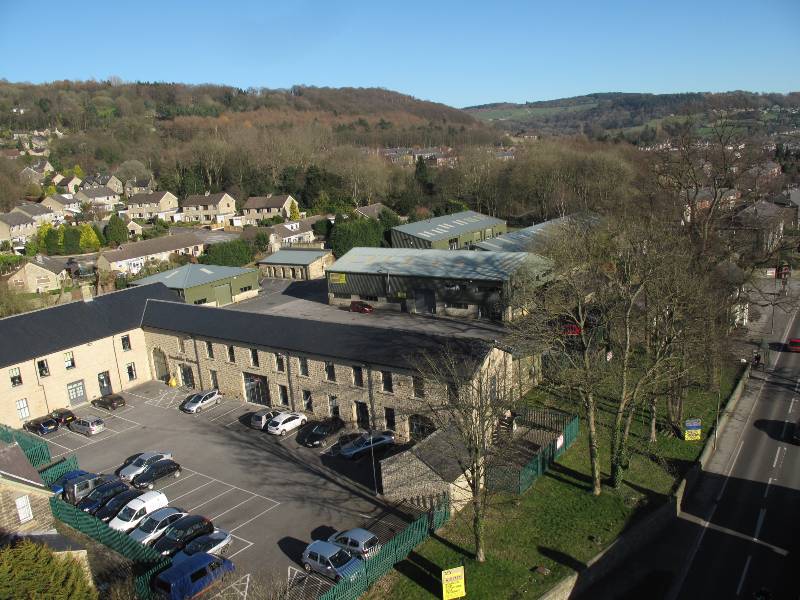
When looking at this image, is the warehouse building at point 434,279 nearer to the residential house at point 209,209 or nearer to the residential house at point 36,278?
the residential house at point 36,278

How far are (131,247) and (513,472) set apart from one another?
2137 inches

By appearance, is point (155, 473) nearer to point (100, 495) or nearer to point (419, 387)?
point (100, 495)

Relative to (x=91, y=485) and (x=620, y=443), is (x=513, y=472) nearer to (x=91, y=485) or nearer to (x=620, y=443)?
(x=620, y=443)

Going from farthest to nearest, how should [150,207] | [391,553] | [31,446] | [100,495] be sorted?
[150,207] → [31,446] → [100,495] → [391,553]

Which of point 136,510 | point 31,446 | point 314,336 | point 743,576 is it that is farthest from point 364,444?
point 31,446

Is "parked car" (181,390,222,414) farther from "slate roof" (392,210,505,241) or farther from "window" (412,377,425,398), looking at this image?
"slate roof" (392,210,505,241)

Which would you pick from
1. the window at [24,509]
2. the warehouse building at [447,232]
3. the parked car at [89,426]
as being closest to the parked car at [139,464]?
the parked car at [89,426]

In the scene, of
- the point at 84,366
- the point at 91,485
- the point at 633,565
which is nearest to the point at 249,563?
the point at 91,485

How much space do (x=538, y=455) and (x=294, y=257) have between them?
41.9 meters

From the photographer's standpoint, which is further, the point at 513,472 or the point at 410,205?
the point at 410,205

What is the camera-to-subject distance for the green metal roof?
152ft

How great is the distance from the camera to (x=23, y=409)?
106 ft

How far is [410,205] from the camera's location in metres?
83.9

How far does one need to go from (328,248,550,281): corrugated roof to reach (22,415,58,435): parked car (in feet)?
74.0
